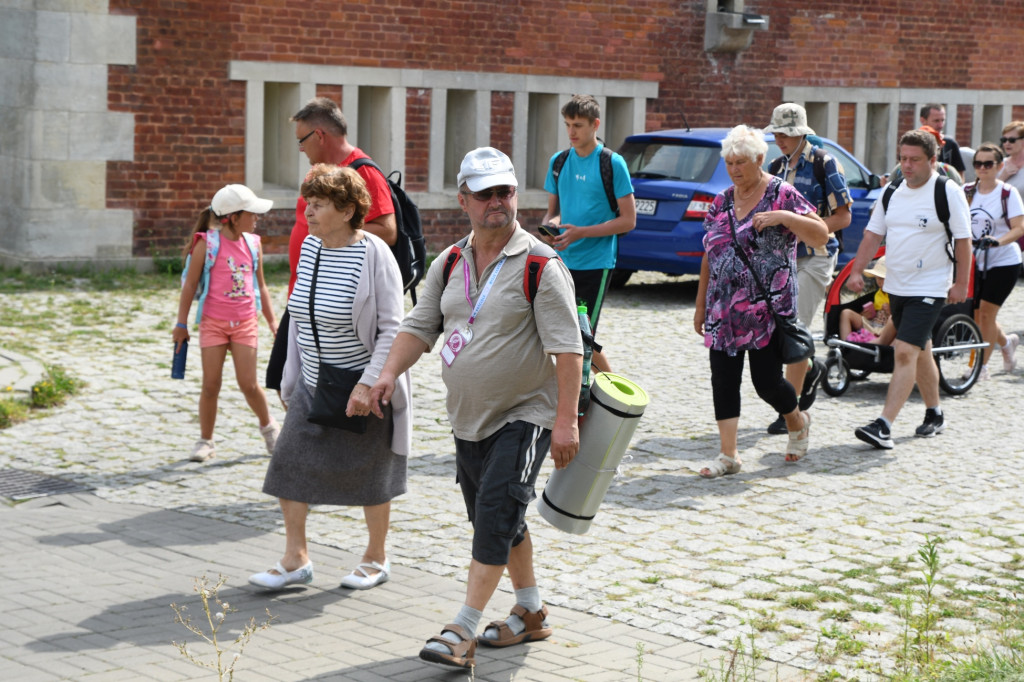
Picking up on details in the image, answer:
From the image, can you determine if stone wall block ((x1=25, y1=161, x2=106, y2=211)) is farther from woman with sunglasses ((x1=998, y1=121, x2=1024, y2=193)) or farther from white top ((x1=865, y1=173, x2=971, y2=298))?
white top ((x1=865, y1=173, x2=971, y2=298))

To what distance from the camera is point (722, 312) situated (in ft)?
25.6

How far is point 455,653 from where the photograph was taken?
15.8 ft

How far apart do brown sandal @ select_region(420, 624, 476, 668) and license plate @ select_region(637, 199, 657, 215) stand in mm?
10253

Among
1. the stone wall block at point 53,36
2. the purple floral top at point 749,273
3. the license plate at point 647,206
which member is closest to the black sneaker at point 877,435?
the purple floral top at point 749,273

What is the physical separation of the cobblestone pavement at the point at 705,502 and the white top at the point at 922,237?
0.98 m

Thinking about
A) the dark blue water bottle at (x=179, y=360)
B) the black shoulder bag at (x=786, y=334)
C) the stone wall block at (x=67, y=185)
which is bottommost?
the dark blue water bottle at (x=179, y=360)

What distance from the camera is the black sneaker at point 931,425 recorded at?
30.0 ft

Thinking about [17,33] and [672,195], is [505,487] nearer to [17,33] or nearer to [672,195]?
[672,195]

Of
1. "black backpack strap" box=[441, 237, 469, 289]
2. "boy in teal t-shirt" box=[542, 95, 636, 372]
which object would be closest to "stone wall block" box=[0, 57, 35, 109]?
"boy in teal t-shirt" box=[542, 95, 636, 372]

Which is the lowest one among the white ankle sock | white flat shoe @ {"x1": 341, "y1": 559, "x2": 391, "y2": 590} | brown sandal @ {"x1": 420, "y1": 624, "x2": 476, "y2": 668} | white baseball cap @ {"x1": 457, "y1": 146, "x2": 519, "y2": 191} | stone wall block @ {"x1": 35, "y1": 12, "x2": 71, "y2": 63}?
white flat shoe @ {"x1": 341, "y1": 559, "x2": 391, "y2": 590}

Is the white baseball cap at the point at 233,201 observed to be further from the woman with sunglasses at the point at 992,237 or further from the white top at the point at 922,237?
the woman with sunglasses at the point at 992,237

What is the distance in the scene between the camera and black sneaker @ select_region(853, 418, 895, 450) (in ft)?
28.3

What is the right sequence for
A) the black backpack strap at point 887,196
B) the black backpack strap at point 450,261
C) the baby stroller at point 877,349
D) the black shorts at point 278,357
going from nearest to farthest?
the black backpack strap at point 450,261, the black shorts at point 278,357, the black backpack strap at point 887,196, the baby stroller at point 877,349

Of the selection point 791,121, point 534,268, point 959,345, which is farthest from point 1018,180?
point 534,268
